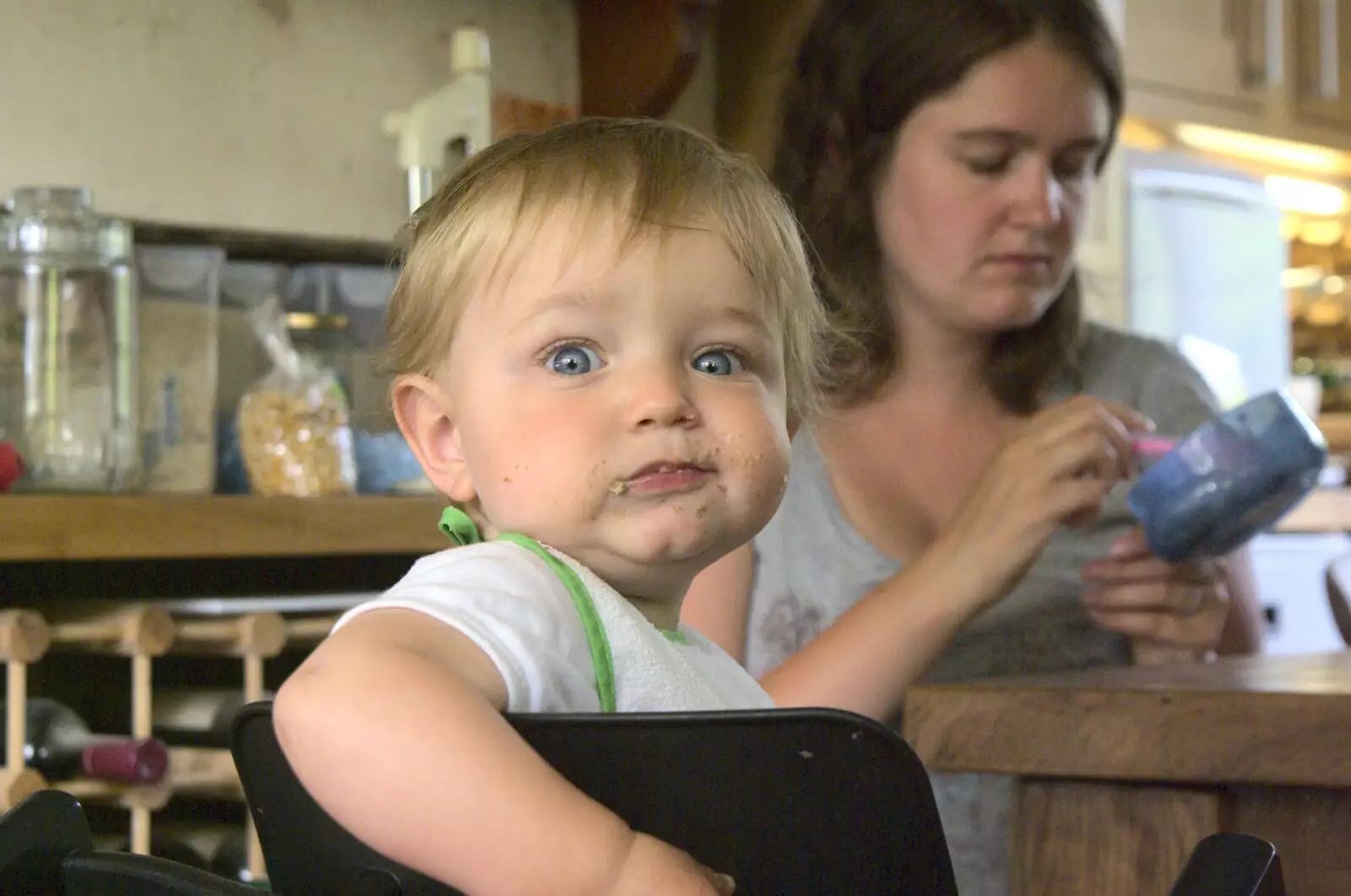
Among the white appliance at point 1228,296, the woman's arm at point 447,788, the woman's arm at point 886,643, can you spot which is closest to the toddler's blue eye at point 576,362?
the woman's arm at point 447,788

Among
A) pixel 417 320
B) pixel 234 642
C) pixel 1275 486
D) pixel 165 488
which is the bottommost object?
pixel 234 642

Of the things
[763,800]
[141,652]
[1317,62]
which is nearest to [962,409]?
[141,652]

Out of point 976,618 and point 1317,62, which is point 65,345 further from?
point 1317,62

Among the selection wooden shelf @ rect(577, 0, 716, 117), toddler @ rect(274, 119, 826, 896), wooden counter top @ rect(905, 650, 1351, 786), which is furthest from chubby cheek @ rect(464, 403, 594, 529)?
wooden shelf @ rect(577, 0, 716, 117)

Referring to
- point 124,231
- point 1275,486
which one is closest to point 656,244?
point 1275,486

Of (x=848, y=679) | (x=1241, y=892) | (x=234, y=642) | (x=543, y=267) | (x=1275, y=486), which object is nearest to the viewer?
(x=1241, y=892)

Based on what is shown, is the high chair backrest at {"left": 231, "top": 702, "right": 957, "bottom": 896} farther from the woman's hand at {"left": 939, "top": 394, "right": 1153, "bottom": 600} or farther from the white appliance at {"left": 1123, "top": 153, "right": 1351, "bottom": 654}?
the white appliance at {"left": 1123, "top": 153, "right": 1351, "bottom": 654}

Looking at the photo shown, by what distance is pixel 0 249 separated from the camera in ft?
4.76

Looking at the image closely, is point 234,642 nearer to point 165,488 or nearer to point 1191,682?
point 165,488

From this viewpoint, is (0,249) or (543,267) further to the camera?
(0,249)

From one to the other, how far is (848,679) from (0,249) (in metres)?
0.91

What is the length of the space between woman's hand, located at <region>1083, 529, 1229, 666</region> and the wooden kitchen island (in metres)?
0.36

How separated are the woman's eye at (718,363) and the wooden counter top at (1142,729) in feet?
0.73

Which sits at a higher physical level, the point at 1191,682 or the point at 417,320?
the point at 417,320
